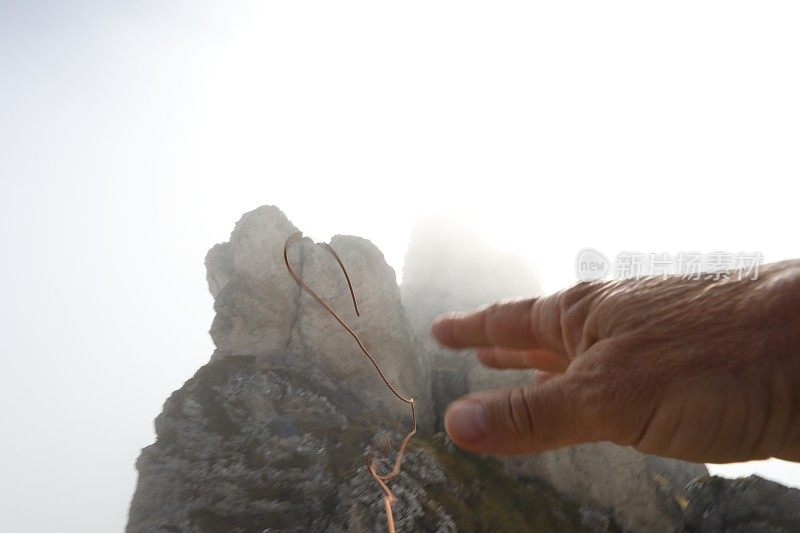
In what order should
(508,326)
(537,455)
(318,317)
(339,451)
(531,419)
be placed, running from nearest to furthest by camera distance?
1. (531,419)
2. (508,326)
3. (339,451)
4. (537,455)
5. (318,317)

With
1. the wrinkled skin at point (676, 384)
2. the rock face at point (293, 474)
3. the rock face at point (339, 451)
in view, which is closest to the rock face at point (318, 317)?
the rock face at point (339, 451)

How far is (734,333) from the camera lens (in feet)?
7.23

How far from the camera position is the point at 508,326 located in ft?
13.1

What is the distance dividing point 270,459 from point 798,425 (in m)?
28.2

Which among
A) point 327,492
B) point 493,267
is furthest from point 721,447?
point 493,267

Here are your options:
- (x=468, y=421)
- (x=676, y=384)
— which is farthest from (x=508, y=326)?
(x=676, y=384)

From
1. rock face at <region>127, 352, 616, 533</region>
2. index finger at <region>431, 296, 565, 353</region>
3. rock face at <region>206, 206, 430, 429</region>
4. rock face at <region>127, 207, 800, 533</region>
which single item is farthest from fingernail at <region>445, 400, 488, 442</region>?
rock face at <region>206, 206, 430, 429</region>

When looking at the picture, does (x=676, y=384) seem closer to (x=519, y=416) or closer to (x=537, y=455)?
(x=519, y=416)

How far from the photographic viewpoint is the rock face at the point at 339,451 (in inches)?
920

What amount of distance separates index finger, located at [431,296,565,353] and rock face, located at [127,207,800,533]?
20367mm

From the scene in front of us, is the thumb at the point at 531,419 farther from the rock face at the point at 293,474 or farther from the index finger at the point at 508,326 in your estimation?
the rock face at the point at 293,474

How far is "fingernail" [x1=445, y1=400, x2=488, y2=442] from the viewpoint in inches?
106

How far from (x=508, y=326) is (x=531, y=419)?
59.9 inches

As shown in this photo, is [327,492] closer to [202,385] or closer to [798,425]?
[202,385]
